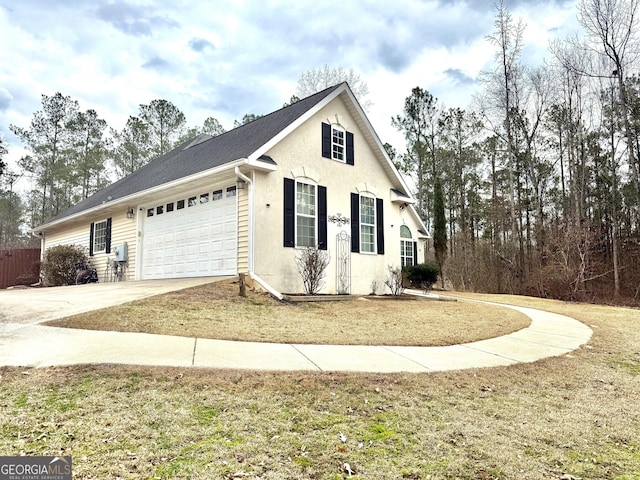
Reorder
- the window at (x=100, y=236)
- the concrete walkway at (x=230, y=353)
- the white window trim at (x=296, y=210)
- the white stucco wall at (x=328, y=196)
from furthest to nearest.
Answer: the window at (x=100, y=236) < the white window trim at (x=296, y=210) < the white stucco wall at (x=328, y=196) < the concrete walkway at (x=230, y=353)

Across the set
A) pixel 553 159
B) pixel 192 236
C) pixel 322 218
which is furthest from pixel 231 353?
pixel 553 159

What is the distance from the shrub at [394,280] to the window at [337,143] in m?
3.94

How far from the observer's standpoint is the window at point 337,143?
1247 centimetres

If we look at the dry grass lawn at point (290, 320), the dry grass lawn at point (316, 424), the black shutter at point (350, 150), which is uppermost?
the black shutter at point (350, 150)

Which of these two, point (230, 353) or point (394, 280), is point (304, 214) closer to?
point (394, 280)

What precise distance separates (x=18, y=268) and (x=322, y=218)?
15362mm

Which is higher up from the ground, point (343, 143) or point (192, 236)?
point (343, 143)

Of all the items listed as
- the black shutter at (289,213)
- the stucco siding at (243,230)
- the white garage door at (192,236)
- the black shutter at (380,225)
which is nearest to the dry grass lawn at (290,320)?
the stucco siding at (243,230)

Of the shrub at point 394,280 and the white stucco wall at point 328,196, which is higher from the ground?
the white stucco wall at point 328,196

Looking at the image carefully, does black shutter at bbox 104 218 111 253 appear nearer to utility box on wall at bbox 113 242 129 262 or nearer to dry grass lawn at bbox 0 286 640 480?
utility box on wall at bbox 113 242 129 262

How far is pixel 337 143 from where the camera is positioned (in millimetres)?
12602

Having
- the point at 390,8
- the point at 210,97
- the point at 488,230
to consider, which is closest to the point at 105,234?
the point at 210,97

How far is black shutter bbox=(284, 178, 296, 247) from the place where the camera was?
35.1 feet

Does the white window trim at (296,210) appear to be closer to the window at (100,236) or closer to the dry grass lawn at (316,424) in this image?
the dry grass lawn at (316,424)
